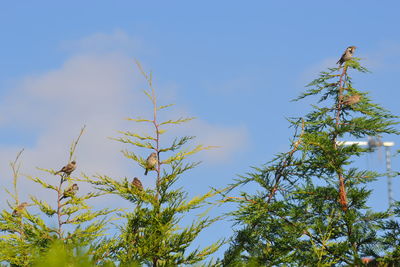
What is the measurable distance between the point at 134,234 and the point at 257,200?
127 inches

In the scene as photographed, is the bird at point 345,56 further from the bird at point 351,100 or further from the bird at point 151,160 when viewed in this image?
the bird at point 151,160

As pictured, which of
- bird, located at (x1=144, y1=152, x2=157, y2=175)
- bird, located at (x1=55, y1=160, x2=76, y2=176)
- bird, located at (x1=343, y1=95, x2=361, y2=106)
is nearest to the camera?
bird, located at (x1=144, y1=152, x2=157, y2=175)

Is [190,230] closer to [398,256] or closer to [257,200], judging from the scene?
[257,200]

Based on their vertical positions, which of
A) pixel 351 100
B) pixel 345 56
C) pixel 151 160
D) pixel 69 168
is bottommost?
pixel 151 160

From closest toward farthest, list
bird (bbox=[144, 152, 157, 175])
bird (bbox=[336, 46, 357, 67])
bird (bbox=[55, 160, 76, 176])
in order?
1. bird (bbox=[144, 152, 157, 175])
2. bird (bbox=[55, 160, 76, 176])
3. bird (bbox=[336, 46, 357, 67])

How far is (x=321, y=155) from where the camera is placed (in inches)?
450

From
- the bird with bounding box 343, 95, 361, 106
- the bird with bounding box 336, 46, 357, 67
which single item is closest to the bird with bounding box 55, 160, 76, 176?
the bird with bounding box 343, 95, 361, 106

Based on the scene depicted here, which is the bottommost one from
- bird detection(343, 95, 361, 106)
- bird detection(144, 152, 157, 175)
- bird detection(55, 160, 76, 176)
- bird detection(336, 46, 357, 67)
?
bird detection(144, 152, 157, 175)

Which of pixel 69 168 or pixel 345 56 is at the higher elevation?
pixel 345 56

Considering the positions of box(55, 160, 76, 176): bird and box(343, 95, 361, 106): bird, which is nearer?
box(55, 160, 76, 176): bird

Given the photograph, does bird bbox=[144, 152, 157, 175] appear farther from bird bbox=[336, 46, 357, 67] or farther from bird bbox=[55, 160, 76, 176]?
bird bbox=[336, 46, 357, 67]

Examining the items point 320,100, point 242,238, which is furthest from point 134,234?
point 320,100

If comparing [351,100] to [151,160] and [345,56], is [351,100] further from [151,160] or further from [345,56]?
[151,160]

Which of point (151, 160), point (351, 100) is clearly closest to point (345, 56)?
point (351, 100)
